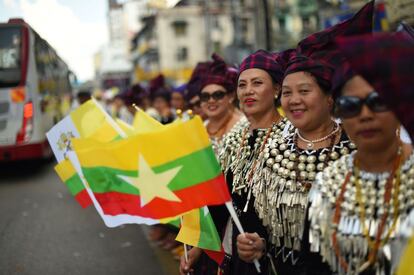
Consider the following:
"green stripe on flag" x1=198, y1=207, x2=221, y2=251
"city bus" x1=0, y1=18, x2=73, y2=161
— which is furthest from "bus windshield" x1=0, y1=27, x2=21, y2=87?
"green stripe on flag" x1=198, y1=207, x2=221, y2=251

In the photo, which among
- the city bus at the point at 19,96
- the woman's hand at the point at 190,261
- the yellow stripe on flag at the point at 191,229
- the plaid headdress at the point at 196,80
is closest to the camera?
the yellow stripe on flag at the point at 191,229

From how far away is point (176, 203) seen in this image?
2.74 meters

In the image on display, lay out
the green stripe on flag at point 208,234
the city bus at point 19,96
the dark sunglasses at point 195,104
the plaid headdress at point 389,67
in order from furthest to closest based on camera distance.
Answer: the city bus at point 19,96, the dark sunglasses at point 195,104, the green stripe on flag at point 208,234, the plaid headdress at point 389,67

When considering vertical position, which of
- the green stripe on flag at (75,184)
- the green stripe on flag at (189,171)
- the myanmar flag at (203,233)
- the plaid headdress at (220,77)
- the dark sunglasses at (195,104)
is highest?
the plaid headdress at (220,77)

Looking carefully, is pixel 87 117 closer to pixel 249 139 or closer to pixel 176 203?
pixel 249 139

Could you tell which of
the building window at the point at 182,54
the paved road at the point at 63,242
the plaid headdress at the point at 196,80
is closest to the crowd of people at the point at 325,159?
the paved road at the point at 63,242

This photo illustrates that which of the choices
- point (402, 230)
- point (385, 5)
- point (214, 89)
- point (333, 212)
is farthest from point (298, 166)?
point (385, 5)

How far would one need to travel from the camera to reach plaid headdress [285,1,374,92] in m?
2.58

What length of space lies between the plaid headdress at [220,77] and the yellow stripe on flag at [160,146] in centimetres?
210

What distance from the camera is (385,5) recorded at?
35.0 ft

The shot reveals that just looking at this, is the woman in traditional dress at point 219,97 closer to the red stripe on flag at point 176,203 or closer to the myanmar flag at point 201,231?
the myanmar flag at point 201,231

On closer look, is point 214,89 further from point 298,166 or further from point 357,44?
point 357,44

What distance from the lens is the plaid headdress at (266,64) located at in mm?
3229

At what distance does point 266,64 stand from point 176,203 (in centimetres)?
110
